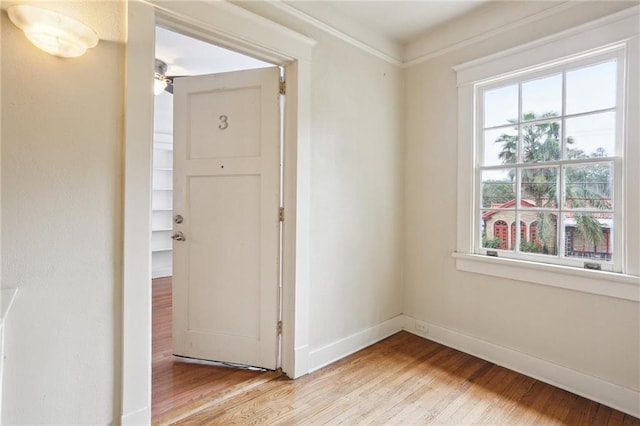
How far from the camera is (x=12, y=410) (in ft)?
4.38

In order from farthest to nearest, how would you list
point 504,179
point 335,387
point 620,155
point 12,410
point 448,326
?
point 448,326
point 504,179
point 335,387
point 620,155
point 12,410

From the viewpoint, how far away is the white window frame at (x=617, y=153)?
1864 millimetres

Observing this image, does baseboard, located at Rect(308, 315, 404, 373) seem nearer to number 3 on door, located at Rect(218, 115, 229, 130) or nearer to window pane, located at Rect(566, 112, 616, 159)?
number 3 on door, located at Rect(218, 115, 229, 130)

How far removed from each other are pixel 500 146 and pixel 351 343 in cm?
196

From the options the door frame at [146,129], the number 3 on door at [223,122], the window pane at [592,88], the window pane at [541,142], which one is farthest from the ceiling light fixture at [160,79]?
the window pane at [592,88]

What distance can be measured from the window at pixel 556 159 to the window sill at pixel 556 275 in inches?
3.3

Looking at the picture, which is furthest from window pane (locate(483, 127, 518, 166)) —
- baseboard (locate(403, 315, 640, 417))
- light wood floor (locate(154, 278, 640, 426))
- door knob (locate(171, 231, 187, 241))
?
door knob (locate(171, 231, 187, 241))

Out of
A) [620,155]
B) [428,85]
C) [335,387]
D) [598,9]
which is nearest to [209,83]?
[428,85]

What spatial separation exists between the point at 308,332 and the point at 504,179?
1884 millimetres

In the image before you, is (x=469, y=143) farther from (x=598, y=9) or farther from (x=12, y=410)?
(x=12, y=410)

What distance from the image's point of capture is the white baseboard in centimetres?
157

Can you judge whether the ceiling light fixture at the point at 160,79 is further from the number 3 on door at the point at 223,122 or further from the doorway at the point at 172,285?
the number 3 on door at the point at 223,122

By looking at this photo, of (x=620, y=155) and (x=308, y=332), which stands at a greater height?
(x=620, y=155)

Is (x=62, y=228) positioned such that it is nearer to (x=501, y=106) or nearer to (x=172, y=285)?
(x=172, y=285)
